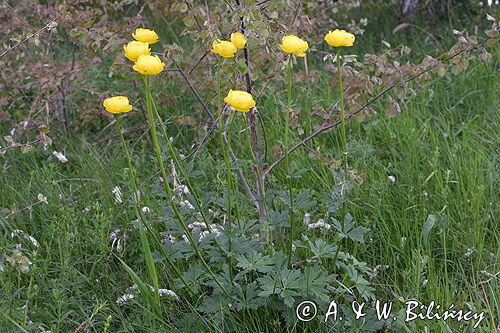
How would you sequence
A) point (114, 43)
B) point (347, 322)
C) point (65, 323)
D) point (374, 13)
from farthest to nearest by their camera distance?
point (374, 13) → point (114, 43) → point (65, 323) → point (347, 322)

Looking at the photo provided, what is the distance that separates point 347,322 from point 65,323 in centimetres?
84

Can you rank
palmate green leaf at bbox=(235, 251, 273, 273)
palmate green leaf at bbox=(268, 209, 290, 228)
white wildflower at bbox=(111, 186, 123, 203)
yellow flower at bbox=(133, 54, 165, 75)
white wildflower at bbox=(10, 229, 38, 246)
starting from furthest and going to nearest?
1. white wildflower at bbox=(111, 186, 123, 203)
2. white wildflower at bbox=(10, 229, 38, 246)
3. palmate green leaf at bbox=(268, 209, 290, 228)
4. palmate green leaf at bbox=(235, 251, 273, 273)
5. yellow flower at bbox=(133, 54, 165, 75)

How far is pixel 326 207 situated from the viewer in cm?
252

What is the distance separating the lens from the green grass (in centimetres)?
220

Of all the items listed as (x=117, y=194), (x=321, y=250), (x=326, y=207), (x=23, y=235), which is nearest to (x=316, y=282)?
(x=321, y=250)

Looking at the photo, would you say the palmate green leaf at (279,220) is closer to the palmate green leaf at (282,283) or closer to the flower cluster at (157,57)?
the palmate green leaf at (282,283)

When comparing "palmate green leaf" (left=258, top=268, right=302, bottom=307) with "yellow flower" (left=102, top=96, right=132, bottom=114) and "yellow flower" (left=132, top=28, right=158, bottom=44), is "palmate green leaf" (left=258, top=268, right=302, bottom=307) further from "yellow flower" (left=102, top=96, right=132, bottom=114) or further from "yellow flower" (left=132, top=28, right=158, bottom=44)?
"yellow flower" (left=132, top=28, right=158, bottom=44)

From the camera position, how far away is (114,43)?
7.98 ft

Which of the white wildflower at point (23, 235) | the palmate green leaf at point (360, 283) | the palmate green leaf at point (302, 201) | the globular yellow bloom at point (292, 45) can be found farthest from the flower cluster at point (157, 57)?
the white wildflower at point (23, 235)

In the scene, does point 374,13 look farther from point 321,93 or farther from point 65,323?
point 65,323

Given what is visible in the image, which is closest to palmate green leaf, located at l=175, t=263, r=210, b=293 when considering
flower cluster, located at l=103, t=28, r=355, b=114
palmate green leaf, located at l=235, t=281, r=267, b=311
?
palmate green leaf, located at l=235, t=281, r=267, b=311

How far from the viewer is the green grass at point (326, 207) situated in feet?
7.22

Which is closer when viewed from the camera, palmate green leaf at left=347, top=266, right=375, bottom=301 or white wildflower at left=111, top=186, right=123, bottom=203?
palmate green leaf at left=347, top=266, right=375, bottom=301

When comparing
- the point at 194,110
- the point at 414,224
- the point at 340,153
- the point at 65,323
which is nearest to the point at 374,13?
the point at 194,110
